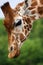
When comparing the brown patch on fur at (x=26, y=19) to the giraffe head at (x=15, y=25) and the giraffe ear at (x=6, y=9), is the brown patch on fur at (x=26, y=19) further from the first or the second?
the giraffe ear at (x=6, y=9)

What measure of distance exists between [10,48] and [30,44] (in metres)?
2.50

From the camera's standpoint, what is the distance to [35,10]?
2801 millimetres

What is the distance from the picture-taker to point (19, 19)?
2777mm

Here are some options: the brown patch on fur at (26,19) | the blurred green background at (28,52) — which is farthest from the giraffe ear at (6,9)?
the blurred green background at (28,52)

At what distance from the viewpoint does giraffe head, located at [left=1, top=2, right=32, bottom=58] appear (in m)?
2.78

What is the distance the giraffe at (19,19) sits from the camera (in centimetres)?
276

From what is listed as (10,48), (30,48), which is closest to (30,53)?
(30,48)

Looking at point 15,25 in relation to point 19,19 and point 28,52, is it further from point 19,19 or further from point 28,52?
point 28,52

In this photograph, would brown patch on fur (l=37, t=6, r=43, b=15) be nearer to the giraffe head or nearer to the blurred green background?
the giraffe head

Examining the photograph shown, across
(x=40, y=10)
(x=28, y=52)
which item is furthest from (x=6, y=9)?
(x=28, y=52)

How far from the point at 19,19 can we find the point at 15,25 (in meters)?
0.06

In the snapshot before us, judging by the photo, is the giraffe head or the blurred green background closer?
the giraffe head

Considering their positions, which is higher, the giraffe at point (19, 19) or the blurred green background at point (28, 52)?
the giraffe at point (19, 19)

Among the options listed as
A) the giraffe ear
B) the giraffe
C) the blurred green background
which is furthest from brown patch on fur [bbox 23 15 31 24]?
the blurred green background
